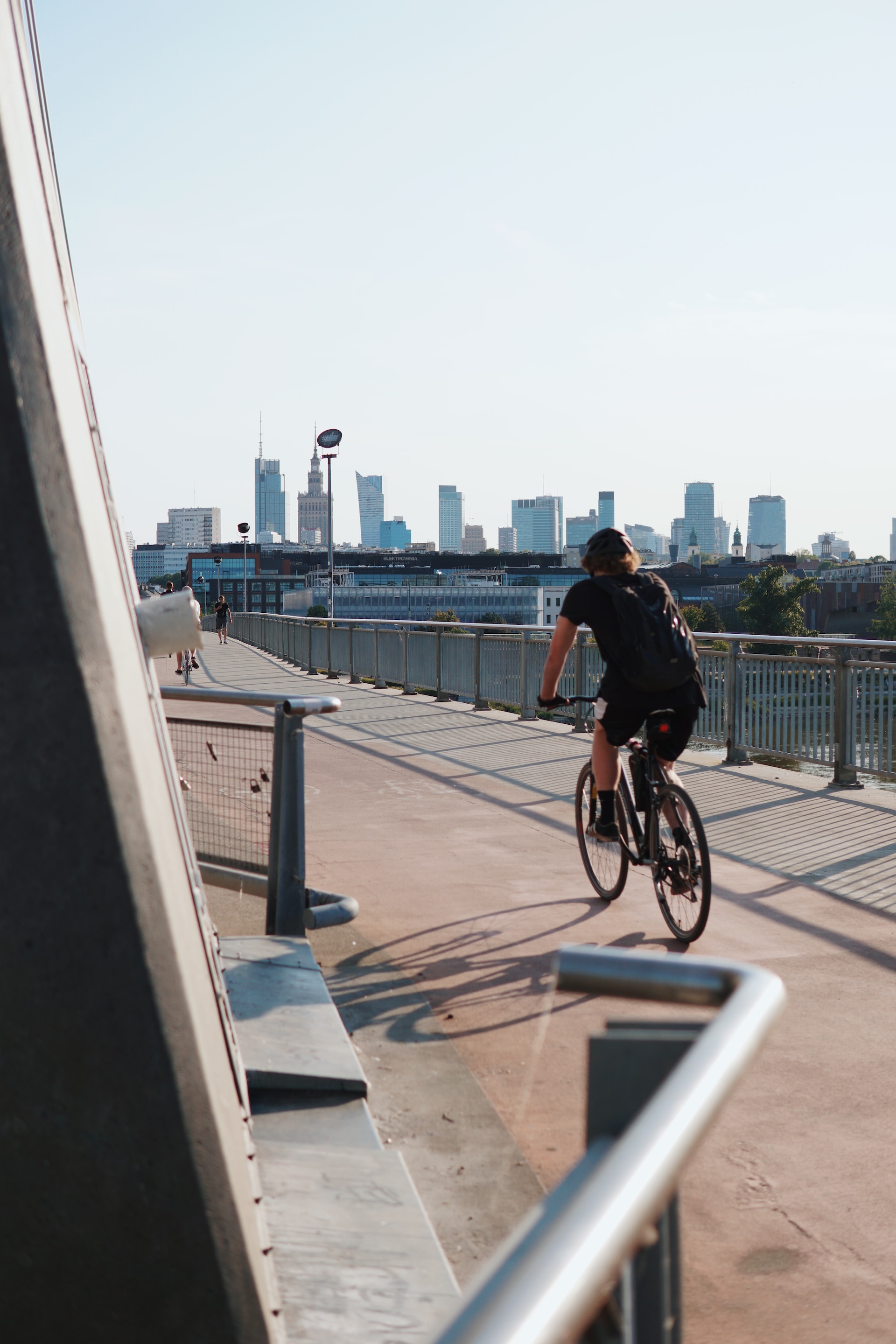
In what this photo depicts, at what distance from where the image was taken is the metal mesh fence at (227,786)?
17.6 ft

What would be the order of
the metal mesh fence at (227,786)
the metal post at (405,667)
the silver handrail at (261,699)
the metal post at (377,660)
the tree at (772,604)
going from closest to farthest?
the silver handrail at (261,699) → the metal mesh fence at (227,786) → the metal post at (405,667) → the metal post at (377,660) → the tree at (772,604)

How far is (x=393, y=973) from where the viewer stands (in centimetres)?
542

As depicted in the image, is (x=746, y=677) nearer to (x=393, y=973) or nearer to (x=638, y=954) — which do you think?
(x=393, y=973)

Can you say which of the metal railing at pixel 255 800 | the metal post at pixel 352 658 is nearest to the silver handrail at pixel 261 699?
the metal railing at pixel 255 800

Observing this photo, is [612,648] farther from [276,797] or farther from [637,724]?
[276,797]

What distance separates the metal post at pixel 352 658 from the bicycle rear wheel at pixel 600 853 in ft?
52.5

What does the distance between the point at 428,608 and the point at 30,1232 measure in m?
127

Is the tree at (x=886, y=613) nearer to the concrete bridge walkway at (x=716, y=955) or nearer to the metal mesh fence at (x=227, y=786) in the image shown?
the concrete bridge walkway at (x=716, y=955)

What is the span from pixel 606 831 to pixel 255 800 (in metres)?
1.85

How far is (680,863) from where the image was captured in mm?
5770

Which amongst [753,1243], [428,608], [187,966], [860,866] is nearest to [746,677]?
[860,866]

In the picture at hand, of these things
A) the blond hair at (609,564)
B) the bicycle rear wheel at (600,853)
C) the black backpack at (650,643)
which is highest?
the blond hair at (609,564)

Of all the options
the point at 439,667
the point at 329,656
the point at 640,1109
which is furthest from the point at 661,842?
the point at 329,656

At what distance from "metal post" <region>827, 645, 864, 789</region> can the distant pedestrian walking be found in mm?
32660
